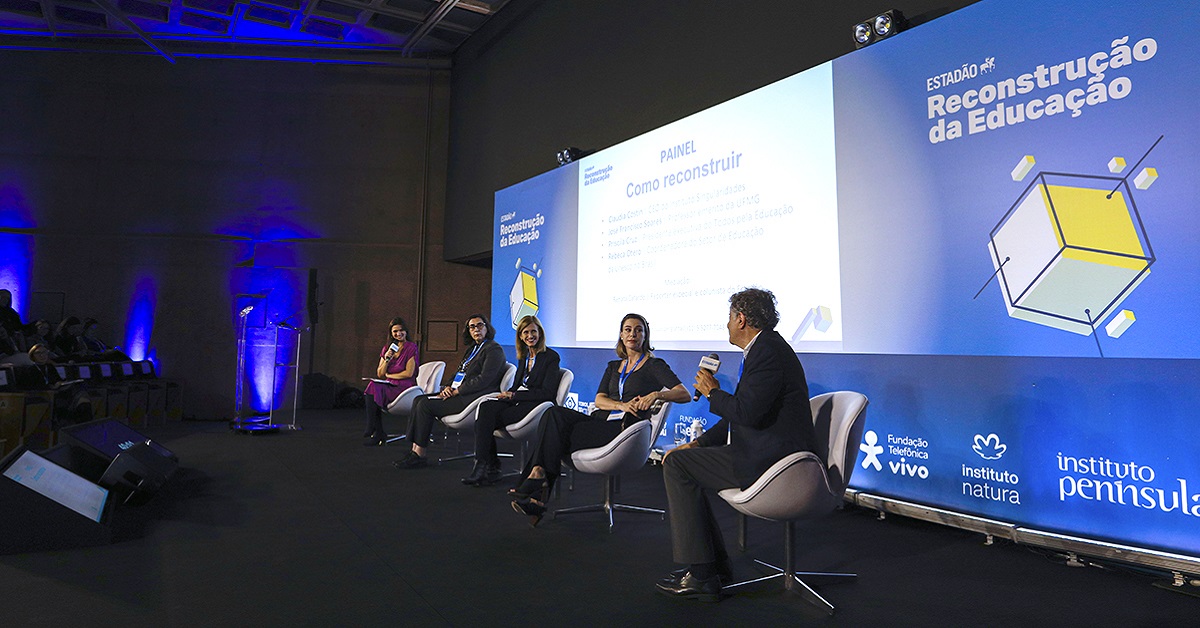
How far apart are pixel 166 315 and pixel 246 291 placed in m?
1.07

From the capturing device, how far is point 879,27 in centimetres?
401

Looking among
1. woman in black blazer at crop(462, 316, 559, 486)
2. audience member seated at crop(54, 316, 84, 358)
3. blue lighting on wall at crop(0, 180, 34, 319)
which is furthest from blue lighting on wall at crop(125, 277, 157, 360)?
woman in black blazer at crop(462, 316, 559, 486)

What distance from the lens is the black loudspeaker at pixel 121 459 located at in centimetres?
351

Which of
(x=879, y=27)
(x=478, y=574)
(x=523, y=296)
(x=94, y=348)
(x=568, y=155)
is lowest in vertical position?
(x=478, y=574)

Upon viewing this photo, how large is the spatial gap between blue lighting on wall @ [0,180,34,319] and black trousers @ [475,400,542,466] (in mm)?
8177

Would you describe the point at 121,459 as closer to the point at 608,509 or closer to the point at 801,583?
the point at 608,509

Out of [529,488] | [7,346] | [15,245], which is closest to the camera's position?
[529,488]

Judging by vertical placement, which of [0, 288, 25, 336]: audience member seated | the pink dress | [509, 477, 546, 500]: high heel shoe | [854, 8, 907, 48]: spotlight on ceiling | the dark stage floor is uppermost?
[854, 8, 907, 48]: spotlight on ceiling

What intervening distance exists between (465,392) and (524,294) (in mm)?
2550

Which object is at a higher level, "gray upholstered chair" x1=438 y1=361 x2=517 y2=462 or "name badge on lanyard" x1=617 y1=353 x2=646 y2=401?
"name badge on lanyard" x1=617 y1=353 x2=646 y2=401

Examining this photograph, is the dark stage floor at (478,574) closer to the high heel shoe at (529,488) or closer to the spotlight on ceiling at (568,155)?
the high heel shoe at (529,488)

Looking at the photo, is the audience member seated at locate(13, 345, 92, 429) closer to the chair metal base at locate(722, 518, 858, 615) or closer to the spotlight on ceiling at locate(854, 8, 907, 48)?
the chair metal base at locate(722, 518, 858, 615)

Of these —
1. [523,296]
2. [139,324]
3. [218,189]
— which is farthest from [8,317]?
[523,296]

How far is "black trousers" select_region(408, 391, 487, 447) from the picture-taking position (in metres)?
5.14
